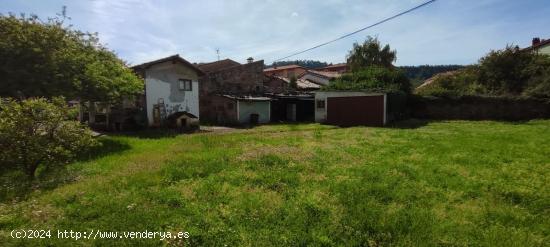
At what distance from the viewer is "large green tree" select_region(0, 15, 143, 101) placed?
1216 cm

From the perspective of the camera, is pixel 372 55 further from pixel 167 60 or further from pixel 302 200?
pixel 302 200

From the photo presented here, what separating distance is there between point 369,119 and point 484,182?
18.3 meters

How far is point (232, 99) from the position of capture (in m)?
28.3

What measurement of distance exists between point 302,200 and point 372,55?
4237 centimetres

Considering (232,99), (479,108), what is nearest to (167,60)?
(232,99)

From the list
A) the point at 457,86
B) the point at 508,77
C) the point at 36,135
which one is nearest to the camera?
the point at 36,135

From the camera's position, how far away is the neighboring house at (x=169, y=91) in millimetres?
22219

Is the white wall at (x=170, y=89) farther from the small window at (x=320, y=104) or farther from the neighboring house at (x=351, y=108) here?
the neighboring house at (x=351, y=108)

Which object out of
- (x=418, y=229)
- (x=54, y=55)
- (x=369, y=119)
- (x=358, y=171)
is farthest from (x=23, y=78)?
(x=369, y=119)

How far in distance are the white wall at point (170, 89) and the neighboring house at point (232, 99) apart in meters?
4.29

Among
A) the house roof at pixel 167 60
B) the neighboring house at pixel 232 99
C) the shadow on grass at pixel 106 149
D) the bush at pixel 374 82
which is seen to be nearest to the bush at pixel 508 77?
the bush at pixel 374 82

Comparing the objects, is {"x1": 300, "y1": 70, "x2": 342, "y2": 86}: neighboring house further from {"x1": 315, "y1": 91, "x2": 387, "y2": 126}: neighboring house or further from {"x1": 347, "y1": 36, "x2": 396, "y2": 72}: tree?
{"x1": 315, "y1": 91, "x2": 387, "y2": 126}: neighboring house

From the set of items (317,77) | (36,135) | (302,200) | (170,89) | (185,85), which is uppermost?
(317,77)

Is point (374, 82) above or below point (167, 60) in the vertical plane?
below
